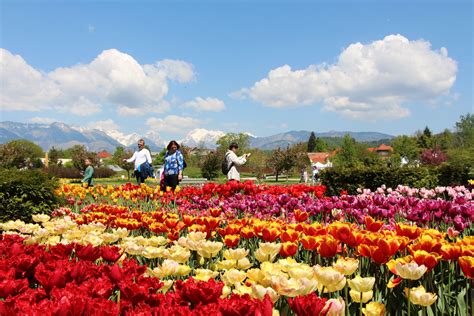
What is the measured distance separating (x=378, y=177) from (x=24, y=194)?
34.6 feet

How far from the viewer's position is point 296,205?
20.2 feet

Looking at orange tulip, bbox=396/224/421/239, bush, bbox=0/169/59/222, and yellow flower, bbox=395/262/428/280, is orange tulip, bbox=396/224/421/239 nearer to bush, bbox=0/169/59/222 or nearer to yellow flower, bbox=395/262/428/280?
yellow flower, bbox=395/262/428/280

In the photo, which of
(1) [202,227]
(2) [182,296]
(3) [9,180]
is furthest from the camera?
(3) [9,180]

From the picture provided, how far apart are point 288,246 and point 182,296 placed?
119 centimetres

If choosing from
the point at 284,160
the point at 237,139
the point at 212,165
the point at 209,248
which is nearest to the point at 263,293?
the point at 209,248

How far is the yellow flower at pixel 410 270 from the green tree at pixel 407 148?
258 ft

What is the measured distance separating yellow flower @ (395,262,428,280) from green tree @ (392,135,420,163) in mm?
78673

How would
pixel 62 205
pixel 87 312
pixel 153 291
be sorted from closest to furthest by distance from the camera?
pixel 87 312, pixel 153 291, pixel 62 205

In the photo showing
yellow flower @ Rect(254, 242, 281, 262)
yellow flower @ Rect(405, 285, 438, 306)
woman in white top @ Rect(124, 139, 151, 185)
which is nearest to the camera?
yellow flower @ Rect(405, 285, 438, 306)

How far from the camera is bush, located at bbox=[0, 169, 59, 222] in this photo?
8.17 metres

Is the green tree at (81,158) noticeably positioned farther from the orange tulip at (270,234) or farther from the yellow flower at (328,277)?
the yellow flower at (328,277)

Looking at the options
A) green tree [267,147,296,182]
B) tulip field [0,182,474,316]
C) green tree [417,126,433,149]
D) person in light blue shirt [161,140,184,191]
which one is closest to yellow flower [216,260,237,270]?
tulip field [0,182,474,316]

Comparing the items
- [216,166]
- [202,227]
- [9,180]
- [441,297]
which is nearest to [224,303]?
[441,297]

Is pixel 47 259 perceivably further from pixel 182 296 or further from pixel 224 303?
pixel 224 303
